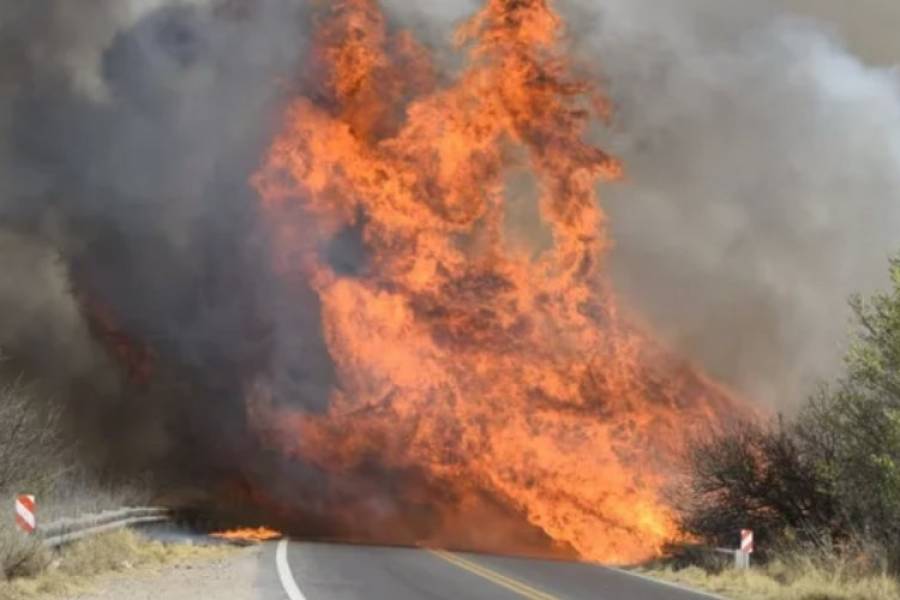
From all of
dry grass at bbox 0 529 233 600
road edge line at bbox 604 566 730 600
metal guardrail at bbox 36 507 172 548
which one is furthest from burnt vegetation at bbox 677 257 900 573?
metal guardrail at bbox 36 507 172 548

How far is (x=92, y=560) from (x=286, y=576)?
3.35 m

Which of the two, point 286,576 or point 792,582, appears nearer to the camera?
point 286,576

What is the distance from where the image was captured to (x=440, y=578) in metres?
19.7

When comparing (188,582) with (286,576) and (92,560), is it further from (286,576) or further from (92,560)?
(92,560)

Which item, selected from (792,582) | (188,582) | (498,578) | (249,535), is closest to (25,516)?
(188,582)

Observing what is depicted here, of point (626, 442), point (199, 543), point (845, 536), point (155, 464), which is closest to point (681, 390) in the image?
point (626, 442)

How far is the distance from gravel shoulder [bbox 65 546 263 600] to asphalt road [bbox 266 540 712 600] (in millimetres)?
508

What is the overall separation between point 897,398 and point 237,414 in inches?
832

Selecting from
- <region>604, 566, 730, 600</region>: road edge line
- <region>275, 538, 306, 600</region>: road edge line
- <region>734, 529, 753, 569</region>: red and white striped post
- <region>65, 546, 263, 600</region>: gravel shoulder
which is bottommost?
<region>65, 546, 263, 600</region>: gravel shoulder

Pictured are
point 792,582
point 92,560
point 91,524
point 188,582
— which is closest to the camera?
point 188,582

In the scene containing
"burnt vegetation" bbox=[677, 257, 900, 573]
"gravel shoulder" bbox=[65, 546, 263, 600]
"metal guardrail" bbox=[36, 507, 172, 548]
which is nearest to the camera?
"gravel shoulder" bbox=[65, 546, 263, 600]

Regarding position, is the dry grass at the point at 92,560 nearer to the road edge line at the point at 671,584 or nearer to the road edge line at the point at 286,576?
the road edge line at the point at 286,576

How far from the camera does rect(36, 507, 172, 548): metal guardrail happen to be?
18.5 metres

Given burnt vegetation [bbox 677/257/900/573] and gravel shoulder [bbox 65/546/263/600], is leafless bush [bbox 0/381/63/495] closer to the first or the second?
gravel shoulder [bbox 65/546/263/600]
